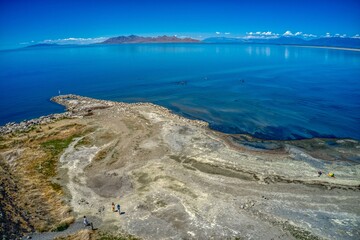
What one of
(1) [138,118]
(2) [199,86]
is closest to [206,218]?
(1) [138,118]

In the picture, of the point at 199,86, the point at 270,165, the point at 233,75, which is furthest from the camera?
the point at 233,75

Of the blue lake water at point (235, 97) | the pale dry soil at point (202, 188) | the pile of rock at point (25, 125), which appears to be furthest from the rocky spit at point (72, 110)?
the pale dry soil at point (202, 188)

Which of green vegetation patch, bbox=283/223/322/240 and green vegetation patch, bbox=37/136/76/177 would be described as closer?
green vegetation patch, bbox=283/223/322/240

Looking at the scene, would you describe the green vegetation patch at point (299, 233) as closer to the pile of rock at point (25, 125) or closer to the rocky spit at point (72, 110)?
the rocky spit at point (72, 110)

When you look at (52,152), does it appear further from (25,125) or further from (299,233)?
(299,233)

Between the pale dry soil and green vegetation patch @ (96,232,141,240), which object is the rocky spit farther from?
green vegetation patch @ (96,232,141,240)

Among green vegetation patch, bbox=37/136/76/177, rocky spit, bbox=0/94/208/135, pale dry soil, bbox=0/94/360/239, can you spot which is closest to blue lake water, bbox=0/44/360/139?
rocky spit, bbox=0/94/208/135

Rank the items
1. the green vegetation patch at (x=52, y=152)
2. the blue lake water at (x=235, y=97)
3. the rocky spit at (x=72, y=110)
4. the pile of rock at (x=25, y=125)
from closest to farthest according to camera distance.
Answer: the green vegetation patch at (x=52, y=152), the pile of rock at (x=25, y=125), the rocky spit at (x=72, y=110), the blue lake water at (x=235, y=97)

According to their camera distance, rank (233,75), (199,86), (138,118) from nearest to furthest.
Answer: (138,118) < (199,86) < (233,75)

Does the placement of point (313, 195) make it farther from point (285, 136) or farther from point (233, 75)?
point (233, 75)
